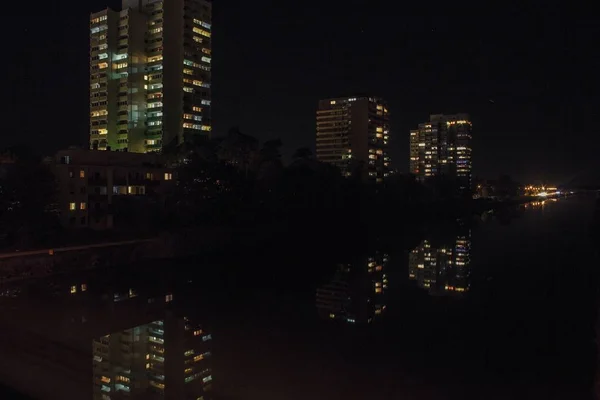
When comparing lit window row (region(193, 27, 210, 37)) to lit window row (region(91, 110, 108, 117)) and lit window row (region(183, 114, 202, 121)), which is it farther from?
lit window row (region(91, 110, 108, 117))

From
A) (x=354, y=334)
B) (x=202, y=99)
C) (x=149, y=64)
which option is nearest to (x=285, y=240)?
(x=354, y=334)

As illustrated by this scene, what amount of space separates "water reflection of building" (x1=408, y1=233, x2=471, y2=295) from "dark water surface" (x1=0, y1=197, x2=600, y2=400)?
0.16m

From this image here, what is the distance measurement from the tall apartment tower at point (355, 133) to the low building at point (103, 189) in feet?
155

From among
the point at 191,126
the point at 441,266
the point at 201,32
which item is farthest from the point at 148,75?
the point at 441,266

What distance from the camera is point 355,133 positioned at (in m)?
77.2

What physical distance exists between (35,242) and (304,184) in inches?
685

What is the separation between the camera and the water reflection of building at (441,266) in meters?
20.5

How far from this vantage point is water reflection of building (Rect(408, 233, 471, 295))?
2047cm

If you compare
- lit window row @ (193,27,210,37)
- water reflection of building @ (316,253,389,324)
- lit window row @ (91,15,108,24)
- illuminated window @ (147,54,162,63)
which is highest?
lit window row @ (91,15,108,24)

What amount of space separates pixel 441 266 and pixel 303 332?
1354 centimetres

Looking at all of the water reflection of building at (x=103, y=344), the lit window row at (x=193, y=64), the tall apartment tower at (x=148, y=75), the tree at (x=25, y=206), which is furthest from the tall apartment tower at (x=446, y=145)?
the water reflection of building at (x=103, y=344)

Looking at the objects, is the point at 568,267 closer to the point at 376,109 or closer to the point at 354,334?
the point at 354,334

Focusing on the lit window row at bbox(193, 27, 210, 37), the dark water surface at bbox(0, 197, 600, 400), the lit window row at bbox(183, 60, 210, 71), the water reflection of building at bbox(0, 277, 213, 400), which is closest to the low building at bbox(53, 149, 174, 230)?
the dark water surface at bbox(0, 197, 600, 400)

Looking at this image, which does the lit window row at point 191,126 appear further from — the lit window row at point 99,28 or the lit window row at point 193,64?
the lit window row at point 99,28
